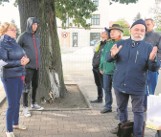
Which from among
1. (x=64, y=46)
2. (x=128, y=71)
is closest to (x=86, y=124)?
(x=128, y=71)

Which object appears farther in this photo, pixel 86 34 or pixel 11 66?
pixel 86 34

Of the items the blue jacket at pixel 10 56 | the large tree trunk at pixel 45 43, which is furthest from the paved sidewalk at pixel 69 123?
the blue jacket at pixel 10 56

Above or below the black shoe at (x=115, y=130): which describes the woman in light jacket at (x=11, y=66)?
above

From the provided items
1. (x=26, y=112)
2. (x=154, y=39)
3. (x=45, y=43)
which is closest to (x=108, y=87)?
(x=154, y=39)

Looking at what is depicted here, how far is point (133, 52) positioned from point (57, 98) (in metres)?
3.94

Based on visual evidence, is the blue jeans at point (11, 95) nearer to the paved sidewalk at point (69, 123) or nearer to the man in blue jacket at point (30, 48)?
the paved sidewalk at point (69, 123)

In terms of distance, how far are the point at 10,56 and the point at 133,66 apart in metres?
1.91

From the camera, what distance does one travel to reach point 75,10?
10.7 meters

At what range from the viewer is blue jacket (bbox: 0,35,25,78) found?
5332mm

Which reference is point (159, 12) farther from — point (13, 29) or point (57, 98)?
point (13, 29)

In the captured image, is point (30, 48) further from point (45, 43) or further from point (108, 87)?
point (108, 87)

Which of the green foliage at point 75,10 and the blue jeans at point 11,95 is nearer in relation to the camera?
the blue jeans at point 11,95

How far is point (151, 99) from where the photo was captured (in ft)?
13.6

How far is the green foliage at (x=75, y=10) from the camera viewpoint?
10.1m
